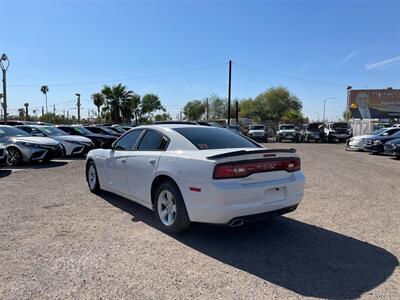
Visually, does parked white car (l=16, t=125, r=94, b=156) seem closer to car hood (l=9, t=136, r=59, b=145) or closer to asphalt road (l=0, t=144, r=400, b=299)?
car hood (l=9, t=136, r=59, b=145)

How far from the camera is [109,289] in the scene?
3.46 metres

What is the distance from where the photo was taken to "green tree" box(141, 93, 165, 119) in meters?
85.1

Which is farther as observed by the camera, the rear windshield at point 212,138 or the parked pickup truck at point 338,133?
the parked pickup truck at point 338,133

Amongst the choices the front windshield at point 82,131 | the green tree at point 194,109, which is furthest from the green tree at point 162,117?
the front windshield at point 82,131

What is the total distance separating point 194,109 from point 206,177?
10576 cm

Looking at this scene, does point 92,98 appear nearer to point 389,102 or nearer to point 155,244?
point 389,102

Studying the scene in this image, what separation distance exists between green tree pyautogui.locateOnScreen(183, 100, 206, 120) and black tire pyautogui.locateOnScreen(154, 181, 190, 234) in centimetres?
10249

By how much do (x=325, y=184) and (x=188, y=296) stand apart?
6.61 metres

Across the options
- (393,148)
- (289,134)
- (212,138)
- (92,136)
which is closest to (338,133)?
(289,134)

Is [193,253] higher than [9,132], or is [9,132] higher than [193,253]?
[9,132]

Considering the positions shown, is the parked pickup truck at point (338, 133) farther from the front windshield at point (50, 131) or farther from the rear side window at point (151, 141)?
the rear side window at point (151, 141)

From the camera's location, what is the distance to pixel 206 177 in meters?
4.43

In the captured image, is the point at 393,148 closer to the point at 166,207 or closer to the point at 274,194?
the point at 274,194

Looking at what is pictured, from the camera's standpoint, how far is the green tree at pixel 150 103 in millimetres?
85125
